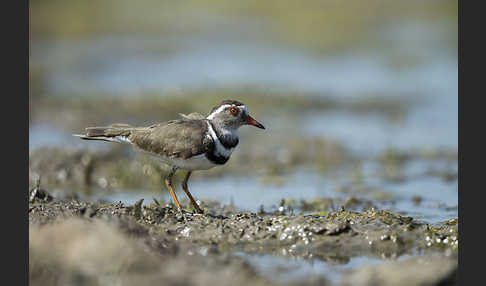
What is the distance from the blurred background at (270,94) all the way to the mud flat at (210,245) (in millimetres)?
514

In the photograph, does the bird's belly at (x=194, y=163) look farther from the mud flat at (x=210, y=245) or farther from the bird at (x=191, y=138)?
the mud flat at (x=210, y=245)

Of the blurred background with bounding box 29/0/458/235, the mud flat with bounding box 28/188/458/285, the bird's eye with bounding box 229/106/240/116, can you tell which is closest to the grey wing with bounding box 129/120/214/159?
the bird's eye with bounding box 229/106/240/116

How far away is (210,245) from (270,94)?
33.2ft

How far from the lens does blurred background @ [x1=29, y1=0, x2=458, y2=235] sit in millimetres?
11000

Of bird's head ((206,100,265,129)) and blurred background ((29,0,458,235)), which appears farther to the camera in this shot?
blurred background ((29,0,458,235))

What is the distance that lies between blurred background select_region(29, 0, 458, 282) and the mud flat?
514 mm

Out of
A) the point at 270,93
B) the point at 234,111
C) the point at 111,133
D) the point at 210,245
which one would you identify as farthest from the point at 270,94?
the point at 210,245

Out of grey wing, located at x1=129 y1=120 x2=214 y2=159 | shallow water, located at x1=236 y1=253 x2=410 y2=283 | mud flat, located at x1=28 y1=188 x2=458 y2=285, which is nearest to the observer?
mud flat, located at x1=28 y1=188 x2=458 y2=285

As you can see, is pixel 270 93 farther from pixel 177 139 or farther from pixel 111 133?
pixel 177 139

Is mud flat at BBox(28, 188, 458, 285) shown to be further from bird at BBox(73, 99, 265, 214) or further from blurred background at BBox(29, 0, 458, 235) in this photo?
blurred background at BBox(29, 0, 458, 235)

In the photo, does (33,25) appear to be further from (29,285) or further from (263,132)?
(29,285)

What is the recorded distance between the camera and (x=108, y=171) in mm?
11312

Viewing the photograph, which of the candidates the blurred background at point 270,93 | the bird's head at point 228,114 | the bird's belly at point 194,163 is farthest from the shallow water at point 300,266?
the blurred background at point 270,93

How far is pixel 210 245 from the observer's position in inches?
275
